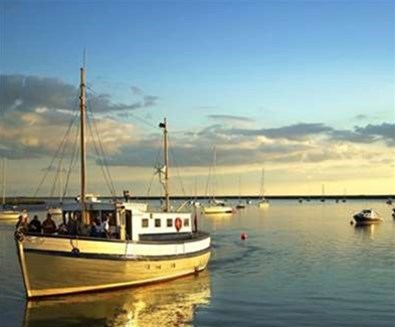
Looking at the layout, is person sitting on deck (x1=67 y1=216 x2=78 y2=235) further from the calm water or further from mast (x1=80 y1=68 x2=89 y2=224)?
the calm water

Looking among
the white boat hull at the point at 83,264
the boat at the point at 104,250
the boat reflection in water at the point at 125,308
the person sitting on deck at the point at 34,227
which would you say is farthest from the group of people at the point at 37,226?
the boat reflection in water at the point at 125,308

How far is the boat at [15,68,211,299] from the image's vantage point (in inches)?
1167

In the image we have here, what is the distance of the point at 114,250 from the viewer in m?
31.2

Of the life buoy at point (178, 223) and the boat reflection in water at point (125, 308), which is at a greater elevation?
the life buoy at point (178, 223)

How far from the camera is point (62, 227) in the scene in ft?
107

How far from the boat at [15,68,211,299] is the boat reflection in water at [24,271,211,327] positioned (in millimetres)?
748

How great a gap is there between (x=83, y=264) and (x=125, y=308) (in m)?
3.24

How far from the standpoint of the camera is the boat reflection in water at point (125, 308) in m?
26.0

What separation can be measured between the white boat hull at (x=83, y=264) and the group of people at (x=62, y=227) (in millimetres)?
1083

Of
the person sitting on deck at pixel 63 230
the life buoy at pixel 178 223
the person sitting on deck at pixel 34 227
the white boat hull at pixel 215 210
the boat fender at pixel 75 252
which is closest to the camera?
the boat fender at pixel 75 252

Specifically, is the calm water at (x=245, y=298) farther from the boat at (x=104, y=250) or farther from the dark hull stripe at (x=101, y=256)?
the dark hull stripe at (x=101, y=256)

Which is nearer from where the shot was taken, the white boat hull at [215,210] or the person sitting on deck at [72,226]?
the person sitting on deck at [72,226]

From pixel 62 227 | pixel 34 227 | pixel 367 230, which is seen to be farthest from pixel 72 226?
pixel 367 230

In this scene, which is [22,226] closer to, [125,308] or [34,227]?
[34,227]
